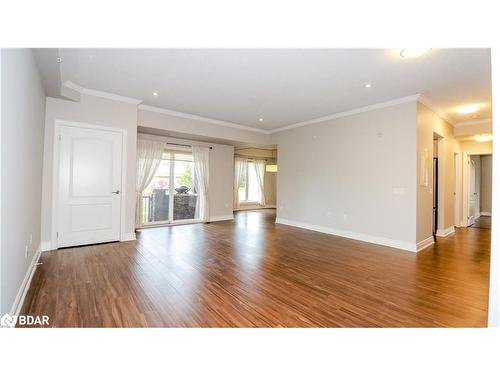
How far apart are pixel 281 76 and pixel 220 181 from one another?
4.38m

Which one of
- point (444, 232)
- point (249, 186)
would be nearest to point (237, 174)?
point (249, 186)

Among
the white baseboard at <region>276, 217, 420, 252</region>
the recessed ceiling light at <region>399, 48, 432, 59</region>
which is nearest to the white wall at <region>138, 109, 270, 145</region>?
the white baseboard at <region>276, 217, 420, 252</region>

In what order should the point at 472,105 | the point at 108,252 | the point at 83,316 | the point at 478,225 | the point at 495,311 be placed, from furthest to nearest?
the point at 478,225 → the point at 472,105 → the point at 108,252 → the point at 83,316 → the point at 495,311

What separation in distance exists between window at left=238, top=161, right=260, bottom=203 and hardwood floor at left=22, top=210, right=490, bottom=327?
5529 millimetres

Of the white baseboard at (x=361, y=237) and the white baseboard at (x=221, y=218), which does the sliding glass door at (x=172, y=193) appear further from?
the white baseboard at (x=361, y=237)

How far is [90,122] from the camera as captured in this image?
4.18 meters

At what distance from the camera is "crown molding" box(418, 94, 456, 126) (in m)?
4.29

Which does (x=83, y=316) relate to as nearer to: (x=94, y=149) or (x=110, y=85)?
(x=94, y=149)

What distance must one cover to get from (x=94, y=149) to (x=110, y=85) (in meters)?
1.21

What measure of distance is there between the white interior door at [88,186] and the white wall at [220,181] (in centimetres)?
295

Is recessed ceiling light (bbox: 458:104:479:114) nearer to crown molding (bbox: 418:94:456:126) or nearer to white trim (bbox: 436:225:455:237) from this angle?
crown molding (bbox: 418:94:456:126)

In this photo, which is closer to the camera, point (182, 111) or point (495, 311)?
point (495, 311)

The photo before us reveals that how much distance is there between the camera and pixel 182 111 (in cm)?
542
